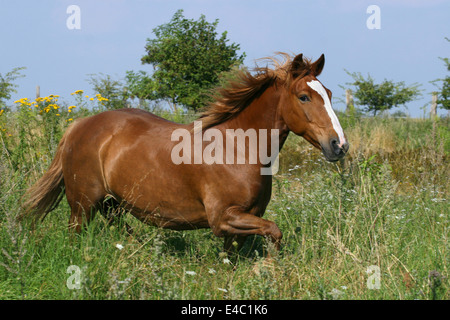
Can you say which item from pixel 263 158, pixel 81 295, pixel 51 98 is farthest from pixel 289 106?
pixel 51 98

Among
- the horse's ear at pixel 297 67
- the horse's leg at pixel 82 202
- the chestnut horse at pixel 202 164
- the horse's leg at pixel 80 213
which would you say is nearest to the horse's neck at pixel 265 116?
the chestnut horse at pixel 202 164

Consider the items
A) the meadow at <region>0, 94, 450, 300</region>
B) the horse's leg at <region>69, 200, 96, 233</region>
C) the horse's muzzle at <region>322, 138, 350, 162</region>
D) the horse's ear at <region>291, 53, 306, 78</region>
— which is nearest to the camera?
the meadow at <region>0, 94, 450, 300</region>

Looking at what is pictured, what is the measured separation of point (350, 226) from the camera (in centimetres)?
427

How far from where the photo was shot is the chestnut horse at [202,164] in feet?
12.0

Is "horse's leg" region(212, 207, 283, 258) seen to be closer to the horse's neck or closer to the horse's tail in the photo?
the horse's neck

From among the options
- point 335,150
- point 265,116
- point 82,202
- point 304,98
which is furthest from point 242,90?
point 82,202

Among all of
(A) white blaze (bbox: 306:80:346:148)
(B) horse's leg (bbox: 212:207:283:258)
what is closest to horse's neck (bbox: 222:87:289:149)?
(A) white blaze (bbox: 306:80:346:148)

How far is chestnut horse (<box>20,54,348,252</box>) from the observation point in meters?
3.65

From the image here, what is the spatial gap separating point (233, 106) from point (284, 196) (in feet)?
6.08

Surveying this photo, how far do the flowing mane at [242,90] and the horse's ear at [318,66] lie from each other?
5 cm

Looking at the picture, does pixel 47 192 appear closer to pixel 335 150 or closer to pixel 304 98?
pixel 304 98

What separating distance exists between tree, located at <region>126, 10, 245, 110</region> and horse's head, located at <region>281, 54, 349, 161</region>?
1887 cm

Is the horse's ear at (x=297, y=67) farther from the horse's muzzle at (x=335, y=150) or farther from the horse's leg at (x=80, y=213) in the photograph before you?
the horse's leg at (x=80, y=213)

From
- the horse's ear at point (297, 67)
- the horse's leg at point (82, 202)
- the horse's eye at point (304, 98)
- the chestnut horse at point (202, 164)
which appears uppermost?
the horse's ear at point (297, 67)
